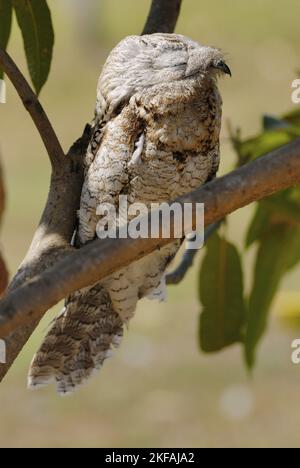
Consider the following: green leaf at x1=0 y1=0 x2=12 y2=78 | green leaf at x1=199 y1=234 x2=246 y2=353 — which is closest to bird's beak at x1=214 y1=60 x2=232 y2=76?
green leaf at x1=0 y1=0 x2=12 y2=78

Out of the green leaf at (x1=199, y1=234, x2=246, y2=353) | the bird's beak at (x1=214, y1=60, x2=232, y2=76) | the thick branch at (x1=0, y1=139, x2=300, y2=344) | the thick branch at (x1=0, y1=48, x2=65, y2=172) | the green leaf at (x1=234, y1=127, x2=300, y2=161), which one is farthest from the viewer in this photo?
the green leaf at (x1=199, y1=234, x2=246, y2=353)

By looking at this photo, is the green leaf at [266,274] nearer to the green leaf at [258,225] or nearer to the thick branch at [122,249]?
the green leaf at [258,225]

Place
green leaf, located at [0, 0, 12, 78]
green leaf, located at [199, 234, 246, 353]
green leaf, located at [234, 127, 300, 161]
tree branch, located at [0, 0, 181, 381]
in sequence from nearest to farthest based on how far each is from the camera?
tree branch, located at [0, 0, 181, 381] → green leaf, located at [0, 0, 12, 78] → green leaf, located at [234, 127, 300, 161] → green leaf, located at [199, 234, 246, 353]

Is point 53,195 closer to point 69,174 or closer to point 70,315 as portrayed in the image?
point 69,174

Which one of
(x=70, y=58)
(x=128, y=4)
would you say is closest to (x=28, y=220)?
(x=70, y=58)

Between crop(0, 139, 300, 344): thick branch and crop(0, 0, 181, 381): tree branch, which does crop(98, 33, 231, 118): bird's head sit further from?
crop(0, 139, 300, 344): thick branch

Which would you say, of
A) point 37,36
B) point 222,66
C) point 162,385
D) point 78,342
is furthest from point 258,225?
point 162,385
